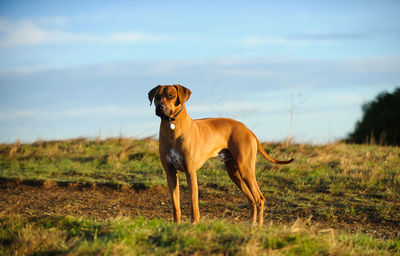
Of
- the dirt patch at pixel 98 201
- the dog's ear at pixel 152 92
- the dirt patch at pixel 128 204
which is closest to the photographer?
the dog's ear at pixel 152 92

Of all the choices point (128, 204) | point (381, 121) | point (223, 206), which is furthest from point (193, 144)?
point (381, 121)

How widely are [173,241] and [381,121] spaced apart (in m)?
23.4

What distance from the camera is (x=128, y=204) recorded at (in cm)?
773

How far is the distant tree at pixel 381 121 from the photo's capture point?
2395 cm

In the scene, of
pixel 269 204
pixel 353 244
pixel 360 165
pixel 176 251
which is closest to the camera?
pixel 176 251

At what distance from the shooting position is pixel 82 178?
9.34 metres

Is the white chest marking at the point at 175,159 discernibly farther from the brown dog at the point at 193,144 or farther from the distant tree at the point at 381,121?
the distant tree at the point at 381,121

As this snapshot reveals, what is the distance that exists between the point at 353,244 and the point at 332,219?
2289 millimetres

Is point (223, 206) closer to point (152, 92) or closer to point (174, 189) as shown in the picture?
point (174, 189)

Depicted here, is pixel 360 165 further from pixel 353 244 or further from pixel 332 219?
pixel 353 244

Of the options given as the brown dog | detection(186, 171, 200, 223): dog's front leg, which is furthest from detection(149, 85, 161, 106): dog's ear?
detection(186, 171, 200, 223): dog's front leg

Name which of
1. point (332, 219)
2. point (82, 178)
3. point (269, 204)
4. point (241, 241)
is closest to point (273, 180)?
point (269, 204)

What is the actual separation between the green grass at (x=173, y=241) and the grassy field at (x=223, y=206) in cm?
1

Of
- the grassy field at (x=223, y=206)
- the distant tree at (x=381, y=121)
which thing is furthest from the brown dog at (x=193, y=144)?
the distant tree at (x=381, y=121)
